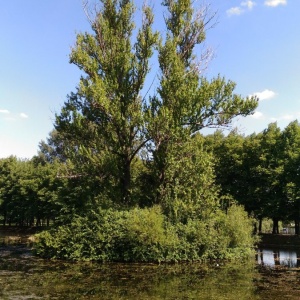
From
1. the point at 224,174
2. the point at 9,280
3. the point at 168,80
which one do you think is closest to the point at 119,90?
the point at 168,80

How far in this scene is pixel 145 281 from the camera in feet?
55.6

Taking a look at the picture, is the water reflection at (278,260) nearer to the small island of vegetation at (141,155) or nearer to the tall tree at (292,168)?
the small island of vegetation at (141,155)

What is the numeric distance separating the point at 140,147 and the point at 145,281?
44.2 feet

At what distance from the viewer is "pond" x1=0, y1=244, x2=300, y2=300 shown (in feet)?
45.8

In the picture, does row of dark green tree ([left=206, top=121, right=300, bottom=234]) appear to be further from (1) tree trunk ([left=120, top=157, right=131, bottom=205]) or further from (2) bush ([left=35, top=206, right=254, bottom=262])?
(2) bush ([left=35, top=206, right=254, bottom=262])

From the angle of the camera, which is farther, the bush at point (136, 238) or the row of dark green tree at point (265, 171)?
the row of dark green tree at point (265, 171)

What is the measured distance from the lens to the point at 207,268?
2172cm

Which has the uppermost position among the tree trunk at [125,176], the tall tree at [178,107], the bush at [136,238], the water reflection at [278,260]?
the tall tree at [178,107]

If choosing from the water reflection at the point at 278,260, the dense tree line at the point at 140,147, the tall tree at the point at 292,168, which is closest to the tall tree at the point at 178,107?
the dense tree line at the point at 140,147

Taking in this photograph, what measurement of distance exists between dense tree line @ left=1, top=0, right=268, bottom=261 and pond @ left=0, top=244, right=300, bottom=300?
91.7 inches

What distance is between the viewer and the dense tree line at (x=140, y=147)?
25.0 m

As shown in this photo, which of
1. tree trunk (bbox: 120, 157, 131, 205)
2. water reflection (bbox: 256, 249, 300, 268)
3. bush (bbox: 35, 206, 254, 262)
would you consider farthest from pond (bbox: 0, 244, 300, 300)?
tree trunk (bbox: 120, 157, 131, 205)

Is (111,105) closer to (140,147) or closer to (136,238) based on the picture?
(140,147)

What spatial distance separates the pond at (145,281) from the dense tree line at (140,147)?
2.33 m
